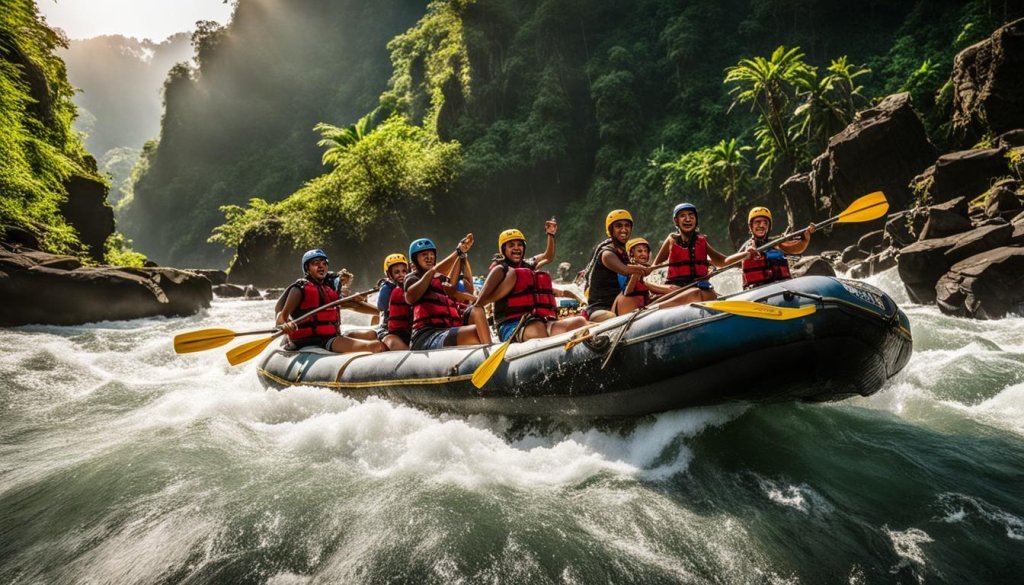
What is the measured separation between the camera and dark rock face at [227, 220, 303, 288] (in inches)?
1169

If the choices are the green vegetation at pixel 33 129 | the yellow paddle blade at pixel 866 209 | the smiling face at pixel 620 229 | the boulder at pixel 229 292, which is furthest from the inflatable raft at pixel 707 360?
the boulder at pixel 229 292

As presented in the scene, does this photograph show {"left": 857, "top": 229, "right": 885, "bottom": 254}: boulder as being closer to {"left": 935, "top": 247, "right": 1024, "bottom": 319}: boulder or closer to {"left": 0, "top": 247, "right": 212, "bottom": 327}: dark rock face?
{"left": 935, "top": 247, "right": 1024, "bottom": 319}: boulder

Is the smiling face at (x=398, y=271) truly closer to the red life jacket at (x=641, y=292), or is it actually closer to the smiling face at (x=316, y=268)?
the smiling face at (x=316, y=268)

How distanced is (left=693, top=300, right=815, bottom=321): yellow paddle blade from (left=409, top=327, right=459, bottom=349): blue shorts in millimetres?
2435

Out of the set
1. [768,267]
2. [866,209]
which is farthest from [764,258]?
[866,209]

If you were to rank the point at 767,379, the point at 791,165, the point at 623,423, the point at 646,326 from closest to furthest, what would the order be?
the point at 767,379, the point at 646,326, the point at 623,423, the point at 791,165

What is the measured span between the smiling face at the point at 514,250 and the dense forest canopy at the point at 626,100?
18731 millimetres

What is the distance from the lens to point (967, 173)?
41.8 feet

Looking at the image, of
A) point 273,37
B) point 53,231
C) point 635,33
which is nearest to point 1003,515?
point 53,231

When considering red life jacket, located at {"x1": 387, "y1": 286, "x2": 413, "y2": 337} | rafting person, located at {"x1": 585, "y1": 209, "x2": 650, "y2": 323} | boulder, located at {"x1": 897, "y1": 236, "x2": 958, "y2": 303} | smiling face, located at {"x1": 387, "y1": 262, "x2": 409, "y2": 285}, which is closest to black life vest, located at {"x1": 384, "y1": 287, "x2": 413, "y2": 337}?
red life jacket, located at {"x1": 387, "y1": 286, "x2": 413, "y2": 337}

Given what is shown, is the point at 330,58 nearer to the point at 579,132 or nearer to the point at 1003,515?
the point at 579,132

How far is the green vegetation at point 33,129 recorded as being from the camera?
10586 mm

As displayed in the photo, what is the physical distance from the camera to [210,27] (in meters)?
53.3

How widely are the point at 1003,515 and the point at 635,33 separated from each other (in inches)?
1229
